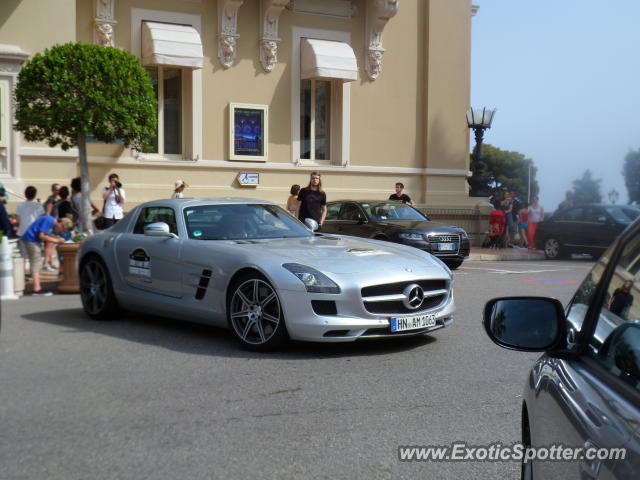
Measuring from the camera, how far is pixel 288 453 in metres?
4.75

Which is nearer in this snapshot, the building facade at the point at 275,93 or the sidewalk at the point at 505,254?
the building facade at the point at 275,93

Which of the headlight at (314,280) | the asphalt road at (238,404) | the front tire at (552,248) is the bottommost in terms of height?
the front tire at (552,248)

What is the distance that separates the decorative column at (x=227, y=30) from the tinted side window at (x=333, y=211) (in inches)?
246

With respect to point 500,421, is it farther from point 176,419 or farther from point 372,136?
point 372,136

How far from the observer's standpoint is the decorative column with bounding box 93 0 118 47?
69.5 feet

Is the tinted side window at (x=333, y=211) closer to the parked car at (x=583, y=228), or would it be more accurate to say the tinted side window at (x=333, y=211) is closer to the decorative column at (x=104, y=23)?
the parked car at (x=583, y=228)

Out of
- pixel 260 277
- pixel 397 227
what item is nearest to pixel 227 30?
pixel 397 227

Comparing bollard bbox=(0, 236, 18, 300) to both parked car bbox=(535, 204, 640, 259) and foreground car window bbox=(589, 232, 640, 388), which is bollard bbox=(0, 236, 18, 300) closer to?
foreground car window bbox=(589, 232, 640, 388)

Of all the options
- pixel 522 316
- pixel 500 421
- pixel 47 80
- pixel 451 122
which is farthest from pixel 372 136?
pixel 522 316

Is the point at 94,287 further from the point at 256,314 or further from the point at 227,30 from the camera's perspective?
the point at 227,30

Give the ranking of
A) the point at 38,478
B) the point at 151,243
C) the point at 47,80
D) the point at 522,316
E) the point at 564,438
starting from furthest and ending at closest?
the point at 47,80 → the point at 151,243 → the point at 38,478 → the point at 522,316 → the point at 564,438

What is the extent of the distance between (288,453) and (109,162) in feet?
58.1

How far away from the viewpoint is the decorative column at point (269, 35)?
2327 centimetres

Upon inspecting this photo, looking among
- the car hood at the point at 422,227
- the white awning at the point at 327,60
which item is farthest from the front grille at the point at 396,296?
the white awning at the point at 327,60
